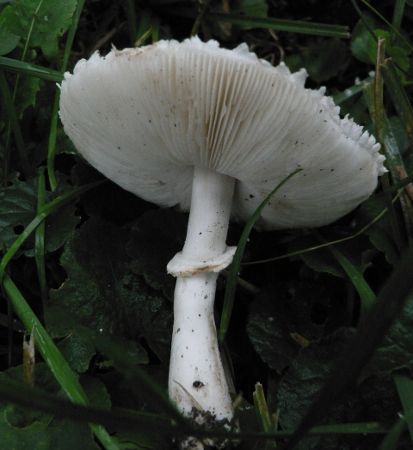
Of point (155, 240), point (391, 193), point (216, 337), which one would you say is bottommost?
point (216, 337)

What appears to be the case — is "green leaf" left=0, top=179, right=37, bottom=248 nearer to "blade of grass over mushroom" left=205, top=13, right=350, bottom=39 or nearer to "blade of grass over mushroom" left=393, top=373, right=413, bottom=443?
"blade of grass over mushroom" left=205, top=13, right=350, bottom=39

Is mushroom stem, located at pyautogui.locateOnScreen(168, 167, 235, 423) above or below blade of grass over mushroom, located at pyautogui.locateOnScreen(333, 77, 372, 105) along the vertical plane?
below

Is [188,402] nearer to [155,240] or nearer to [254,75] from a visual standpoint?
[155,240]

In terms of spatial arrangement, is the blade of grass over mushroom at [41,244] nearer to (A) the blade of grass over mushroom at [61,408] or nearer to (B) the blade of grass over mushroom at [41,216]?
(B) the blade of grass over mushroom at [41,216]

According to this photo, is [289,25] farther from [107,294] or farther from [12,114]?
[107,294]

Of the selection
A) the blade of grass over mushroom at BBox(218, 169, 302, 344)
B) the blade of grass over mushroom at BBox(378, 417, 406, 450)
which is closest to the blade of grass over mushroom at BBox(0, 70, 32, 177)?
the blade of grass over mushroom at BBox(218, 169, 302, 344)

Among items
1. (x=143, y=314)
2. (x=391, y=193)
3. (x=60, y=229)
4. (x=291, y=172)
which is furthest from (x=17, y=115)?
(x=391, y=193)
